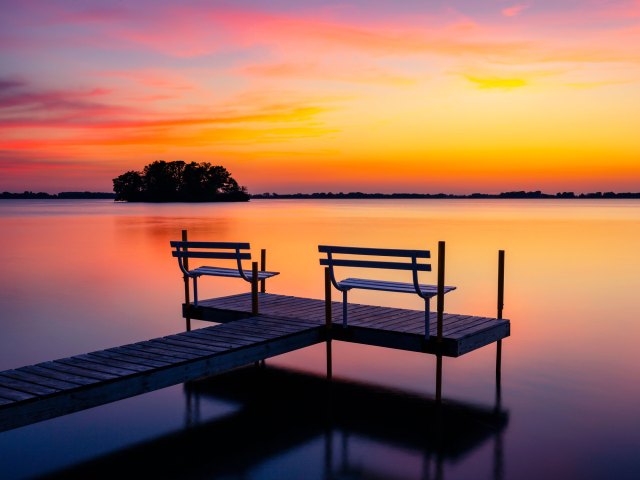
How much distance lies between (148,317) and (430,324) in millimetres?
10388

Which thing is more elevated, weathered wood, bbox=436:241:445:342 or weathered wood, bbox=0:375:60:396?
weathered wood, bbox=436:241:445:342

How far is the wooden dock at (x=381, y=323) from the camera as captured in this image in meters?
10.2

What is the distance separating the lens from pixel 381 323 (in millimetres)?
11180

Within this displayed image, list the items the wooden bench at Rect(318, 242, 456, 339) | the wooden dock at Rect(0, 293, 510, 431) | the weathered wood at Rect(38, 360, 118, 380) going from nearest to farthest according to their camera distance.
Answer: the wooden dock at Rect(0, 293, 510, 431) → the weathered wood at Rect(38, 360, 118, 380) → the wooden bench at Rect(318, 242, 456, 339)

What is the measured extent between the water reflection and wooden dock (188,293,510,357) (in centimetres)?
96

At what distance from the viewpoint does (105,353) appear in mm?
9031

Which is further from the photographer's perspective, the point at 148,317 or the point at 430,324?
the point at 148,317

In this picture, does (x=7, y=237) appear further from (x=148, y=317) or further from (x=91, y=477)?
(x=91, y=477)

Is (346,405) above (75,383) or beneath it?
beneath

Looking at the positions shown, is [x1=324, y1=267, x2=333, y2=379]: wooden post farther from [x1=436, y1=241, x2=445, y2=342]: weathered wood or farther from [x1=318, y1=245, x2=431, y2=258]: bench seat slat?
[x1=436, y1=241, x2=445, y2=342]: weathered wood

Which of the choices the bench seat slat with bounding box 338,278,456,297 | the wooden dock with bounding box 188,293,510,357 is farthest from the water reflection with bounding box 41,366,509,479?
the bench seat slat with bounding box 338,278,456,297

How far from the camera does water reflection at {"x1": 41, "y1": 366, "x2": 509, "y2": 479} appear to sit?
785cm

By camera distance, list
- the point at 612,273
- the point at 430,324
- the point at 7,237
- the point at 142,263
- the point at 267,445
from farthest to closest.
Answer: the point at 7,237, the point at 142,263, the point at 612,273, the point at 430,324, the point at 267,445

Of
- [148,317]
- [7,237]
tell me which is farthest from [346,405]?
[7,237]
